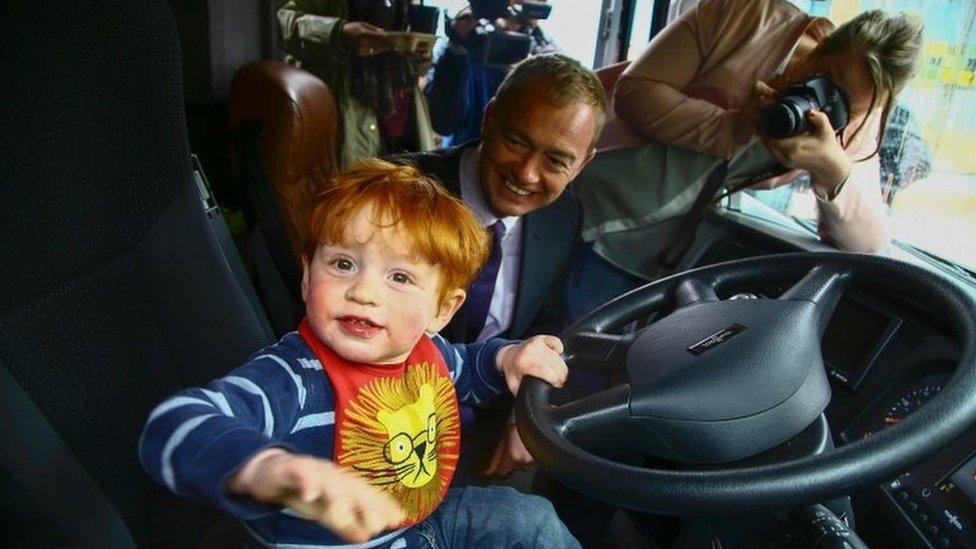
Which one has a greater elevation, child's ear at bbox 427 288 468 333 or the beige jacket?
the beige jacket

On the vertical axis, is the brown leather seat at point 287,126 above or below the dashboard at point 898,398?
below

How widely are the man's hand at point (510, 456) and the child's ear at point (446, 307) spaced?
40 centimetres

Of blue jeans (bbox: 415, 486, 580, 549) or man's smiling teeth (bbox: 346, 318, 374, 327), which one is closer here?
man's smiling teeth (bbox: 346, 318, 374, 327)

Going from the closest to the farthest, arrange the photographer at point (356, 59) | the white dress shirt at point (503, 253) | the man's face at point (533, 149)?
the man's face at point (533, 149) < the white dress shirt at point (503, 253) < the photographer at point (356, 59)

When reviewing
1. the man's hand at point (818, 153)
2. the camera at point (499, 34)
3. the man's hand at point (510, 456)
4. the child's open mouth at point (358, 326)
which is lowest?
the man's hand at point (510, 456)

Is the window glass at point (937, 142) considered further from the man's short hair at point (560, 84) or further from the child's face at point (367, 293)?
the child's face at point (367, 293)

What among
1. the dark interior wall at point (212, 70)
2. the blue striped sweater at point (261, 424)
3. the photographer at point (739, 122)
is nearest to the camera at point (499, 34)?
the dark interior wall at point (212, 70)

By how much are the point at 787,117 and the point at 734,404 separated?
67 cm

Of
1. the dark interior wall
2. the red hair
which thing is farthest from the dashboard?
the dark interior wall

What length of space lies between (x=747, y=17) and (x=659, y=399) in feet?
3.45

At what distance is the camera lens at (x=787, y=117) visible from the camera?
117cm

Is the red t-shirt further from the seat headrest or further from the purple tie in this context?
the seat headrest

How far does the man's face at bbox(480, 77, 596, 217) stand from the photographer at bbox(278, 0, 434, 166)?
91cm

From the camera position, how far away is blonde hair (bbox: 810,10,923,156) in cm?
118
